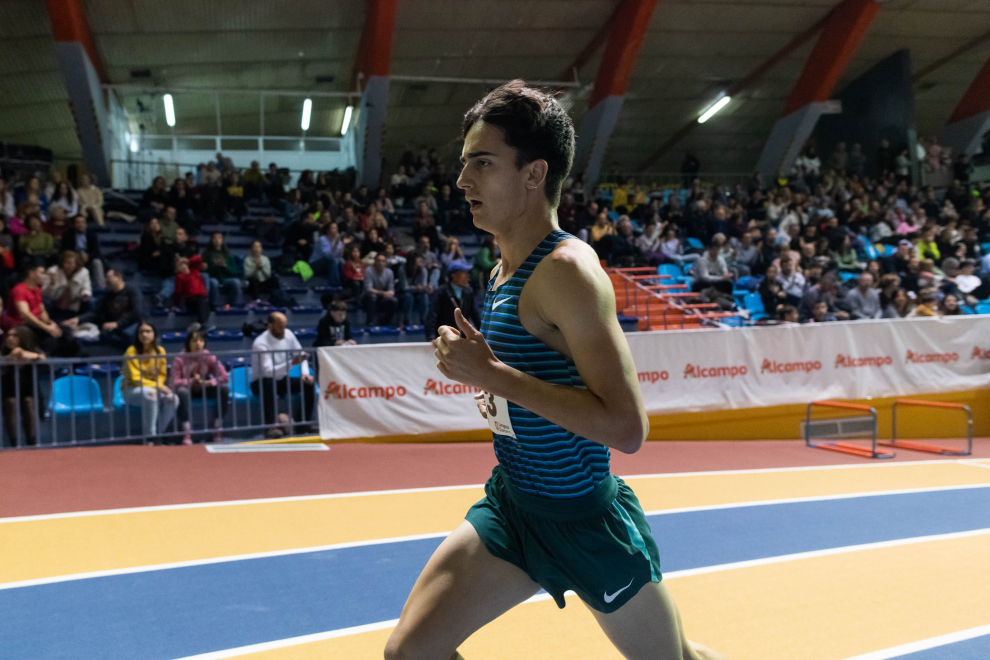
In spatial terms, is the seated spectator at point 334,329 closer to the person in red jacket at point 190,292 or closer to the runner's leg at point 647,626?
the person in red jacket at point 190,292

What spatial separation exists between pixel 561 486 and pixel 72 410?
24.1 feet

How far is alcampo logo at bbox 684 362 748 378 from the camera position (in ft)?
31.9

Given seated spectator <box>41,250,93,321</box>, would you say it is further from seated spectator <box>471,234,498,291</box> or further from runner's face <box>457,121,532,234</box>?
runner's face <box>457,121,532,234</box>

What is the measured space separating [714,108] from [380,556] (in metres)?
24.0

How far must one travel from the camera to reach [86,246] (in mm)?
11930

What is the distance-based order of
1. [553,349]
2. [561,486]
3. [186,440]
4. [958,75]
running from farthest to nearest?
[958,75] < [186,440] < [561,486] < [553,349]

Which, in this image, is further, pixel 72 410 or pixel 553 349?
pixel 72 410

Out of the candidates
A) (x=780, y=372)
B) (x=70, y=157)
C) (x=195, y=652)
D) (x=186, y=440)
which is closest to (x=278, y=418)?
(x=186, y=440)

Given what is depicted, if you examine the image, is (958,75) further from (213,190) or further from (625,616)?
(625,616)

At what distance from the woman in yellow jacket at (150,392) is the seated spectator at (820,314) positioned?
9558 mm

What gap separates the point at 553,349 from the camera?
1.83 metres

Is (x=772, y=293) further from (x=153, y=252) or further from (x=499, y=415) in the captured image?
(x=499, y=415)

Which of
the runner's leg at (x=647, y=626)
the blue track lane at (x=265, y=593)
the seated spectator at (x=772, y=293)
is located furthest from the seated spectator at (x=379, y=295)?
the runner's leg at (x=647, y=626)

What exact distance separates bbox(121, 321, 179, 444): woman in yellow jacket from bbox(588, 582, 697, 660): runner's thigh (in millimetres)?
7259
